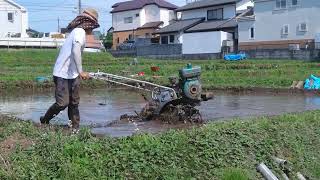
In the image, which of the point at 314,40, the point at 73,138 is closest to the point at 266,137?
the point at 73,138

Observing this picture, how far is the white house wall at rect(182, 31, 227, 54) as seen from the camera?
157 ft

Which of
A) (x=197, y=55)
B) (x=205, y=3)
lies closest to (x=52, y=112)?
(x=197, y=55)

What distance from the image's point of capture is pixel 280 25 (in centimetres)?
4484

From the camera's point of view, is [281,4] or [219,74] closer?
[219,74]

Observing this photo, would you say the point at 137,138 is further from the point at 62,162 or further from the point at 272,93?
the point at 272,93

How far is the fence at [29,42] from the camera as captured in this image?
43750mm

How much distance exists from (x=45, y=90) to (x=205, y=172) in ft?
44.6

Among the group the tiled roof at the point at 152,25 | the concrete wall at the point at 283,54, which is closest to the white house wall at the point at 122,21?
the tiled roof at the point at 152,25

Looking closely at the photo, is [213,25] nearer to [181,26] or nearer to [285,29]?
[181,26]

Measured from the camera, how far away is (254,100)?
14.6 meters

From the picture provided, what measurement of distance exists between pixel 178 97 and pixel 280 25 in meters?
37.8

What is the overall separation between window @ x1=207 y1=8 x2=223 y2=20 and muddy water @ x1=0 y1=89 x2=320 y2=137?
37972mm

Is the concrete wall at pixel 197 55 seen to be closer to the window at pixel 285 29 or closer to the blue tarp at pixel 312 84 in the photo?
the window at pixel 285 29

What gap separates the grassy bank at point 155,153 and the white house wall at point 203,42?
136ft
